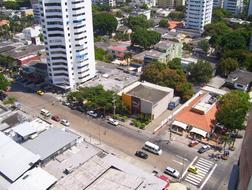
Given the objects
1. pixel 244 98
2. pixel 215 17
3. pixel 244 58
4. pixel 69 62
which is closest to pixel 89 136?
pixel 69 62

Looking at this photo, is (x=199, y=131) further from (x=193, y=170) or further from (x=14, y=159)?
(x=14, y=159)

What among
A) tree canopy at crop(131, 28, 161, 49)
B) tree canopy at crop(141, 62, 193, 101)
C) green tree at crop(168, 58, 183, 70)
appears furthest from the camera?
tree canopy at crop(131, 28, 161, 49)

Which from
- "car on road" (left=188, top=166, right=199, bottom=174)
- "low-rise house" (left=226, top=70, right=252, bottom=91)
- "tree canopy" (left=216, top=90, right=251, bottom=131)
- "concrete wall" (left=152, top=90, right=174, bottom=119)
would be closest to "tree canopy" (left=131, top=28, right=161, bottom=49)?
"low-rise house" (left=226, top=70, right=252, bottom=91)

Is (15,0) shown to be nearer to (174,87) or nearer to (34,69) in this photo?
(34,69)

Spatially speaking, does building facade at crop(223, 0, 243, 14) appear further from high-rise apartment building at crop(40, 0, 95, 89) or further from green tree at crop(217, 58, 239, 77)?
high-rise apartment building at crop(40, 0, 95, 89)

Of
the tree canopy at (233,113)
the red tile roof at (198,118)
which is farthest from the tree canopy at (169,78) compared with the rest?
the tree canopy at (233,113)

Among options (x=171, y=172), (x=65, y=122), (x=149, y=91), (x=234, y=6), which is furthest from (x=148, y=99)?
(x=234, y=6)
